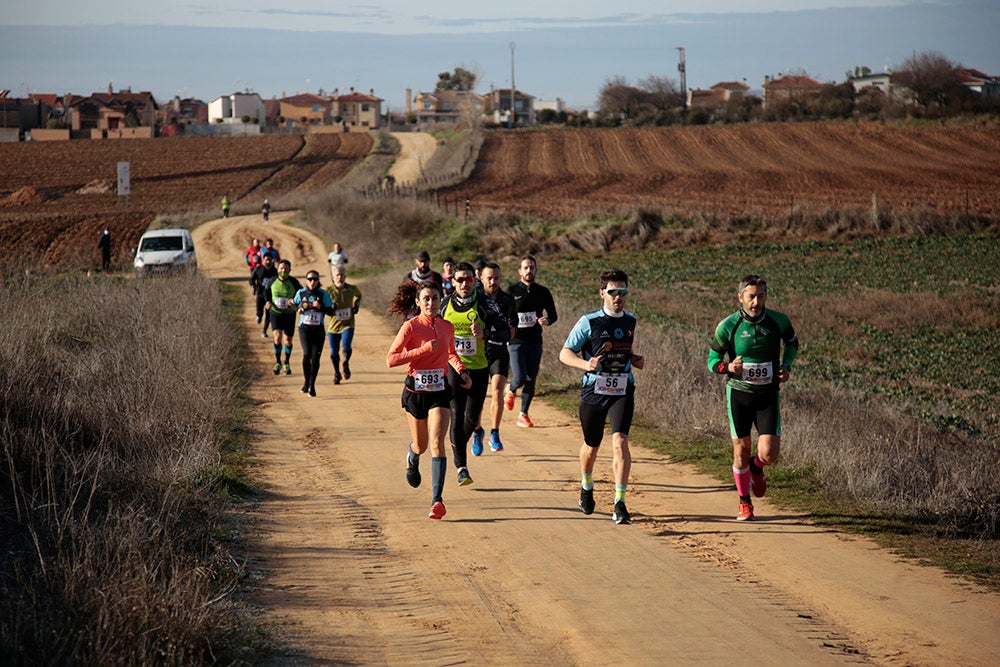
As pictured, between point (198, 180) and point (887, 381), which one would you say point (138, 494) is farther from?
point (198, 180)

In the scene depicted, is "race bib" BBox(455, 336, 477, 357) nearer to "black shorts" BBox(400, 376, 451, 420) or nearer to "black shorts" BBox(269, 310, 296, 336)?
"black shorts" BBox(400, 376, 451, 420)

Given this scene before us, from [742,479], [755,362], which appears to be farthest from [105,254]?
[755,362]

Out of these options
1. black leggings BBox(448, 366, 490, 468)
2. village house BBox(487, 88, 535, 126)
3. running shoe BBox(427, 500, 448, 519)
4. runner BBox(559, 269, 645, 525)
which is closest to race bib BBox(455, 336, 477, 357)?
black leggings BBox(448, 366, 490, 468)

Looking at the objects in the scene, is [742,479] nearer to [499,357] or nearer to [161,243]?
[499,357]

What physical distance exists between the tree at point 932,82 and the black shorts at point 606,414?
7881 centimetres

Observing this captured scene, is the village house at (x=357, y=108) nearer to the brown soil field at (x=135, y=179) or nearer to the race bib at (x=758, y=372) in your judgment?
the brown soil field at (x=135, y=179)

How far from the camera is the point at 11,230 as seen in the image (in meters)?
50.5

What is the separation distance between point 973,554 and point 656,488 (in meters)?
3.16

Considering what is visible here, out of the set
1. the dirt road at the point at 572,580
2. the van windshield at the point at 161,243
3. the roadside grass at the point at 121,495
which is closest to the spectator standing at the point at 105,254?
the van windshield at the point at 161,243

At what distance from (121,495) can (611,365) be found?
14.3ft

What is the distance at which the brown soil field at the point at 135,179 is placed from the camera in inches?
2018

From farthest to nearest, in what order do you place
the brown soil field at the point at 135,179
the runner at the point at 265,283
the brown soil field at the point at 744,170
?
the brown soil field at the point at 744,170 → the brown soil field at the point at 135,179 → the runner at the point at 265,283

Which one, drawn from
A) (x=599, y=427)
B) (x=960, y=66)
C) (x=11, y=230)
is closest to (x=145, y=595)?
(x=599, y=427)

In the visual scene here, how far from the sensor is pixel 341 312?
16.6 m
